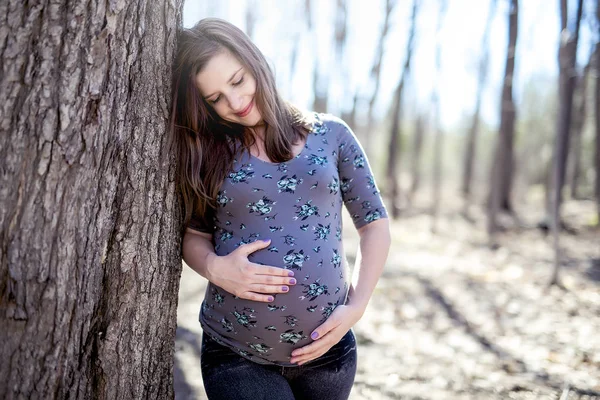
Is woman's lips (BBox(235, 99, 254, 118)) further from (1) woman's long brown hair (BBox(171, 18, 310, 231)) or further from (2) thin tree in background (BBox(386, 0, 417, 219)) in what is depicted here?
(2) thin tree in background (BBox(386, 0, 417, 219))

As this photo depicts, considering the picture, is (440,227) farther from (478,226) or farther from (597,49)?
(597,49)

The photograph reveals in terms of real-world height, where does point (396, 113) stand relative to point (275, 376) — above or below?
above

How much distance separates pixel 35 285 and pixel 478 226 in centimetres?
1475

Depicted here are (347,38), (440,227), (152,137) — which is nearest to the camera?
(152,137)

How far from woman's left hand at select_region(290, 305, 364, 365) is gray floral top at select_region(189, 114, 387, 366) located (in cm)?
3

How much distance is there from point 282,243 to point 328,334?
0.39 m

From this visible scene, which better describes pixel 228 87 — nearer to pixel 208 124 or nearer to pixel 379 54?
pixel 208 124

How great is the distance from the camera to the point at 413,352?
4406mm

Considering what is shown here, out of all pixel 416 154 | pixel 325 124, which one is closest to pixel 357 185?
pixel 325 124

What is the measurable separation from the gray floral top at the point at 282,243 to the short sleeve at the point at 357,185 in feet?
0.25

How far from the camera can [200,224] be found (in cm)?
214

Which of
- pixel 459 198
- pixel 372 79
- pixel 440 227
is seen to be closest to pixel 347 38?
pixel 372 79

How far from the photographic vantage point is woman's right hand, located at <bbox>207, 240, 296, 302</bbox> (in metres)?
1.86

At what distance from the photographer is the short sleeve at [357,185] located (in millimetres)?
2156
